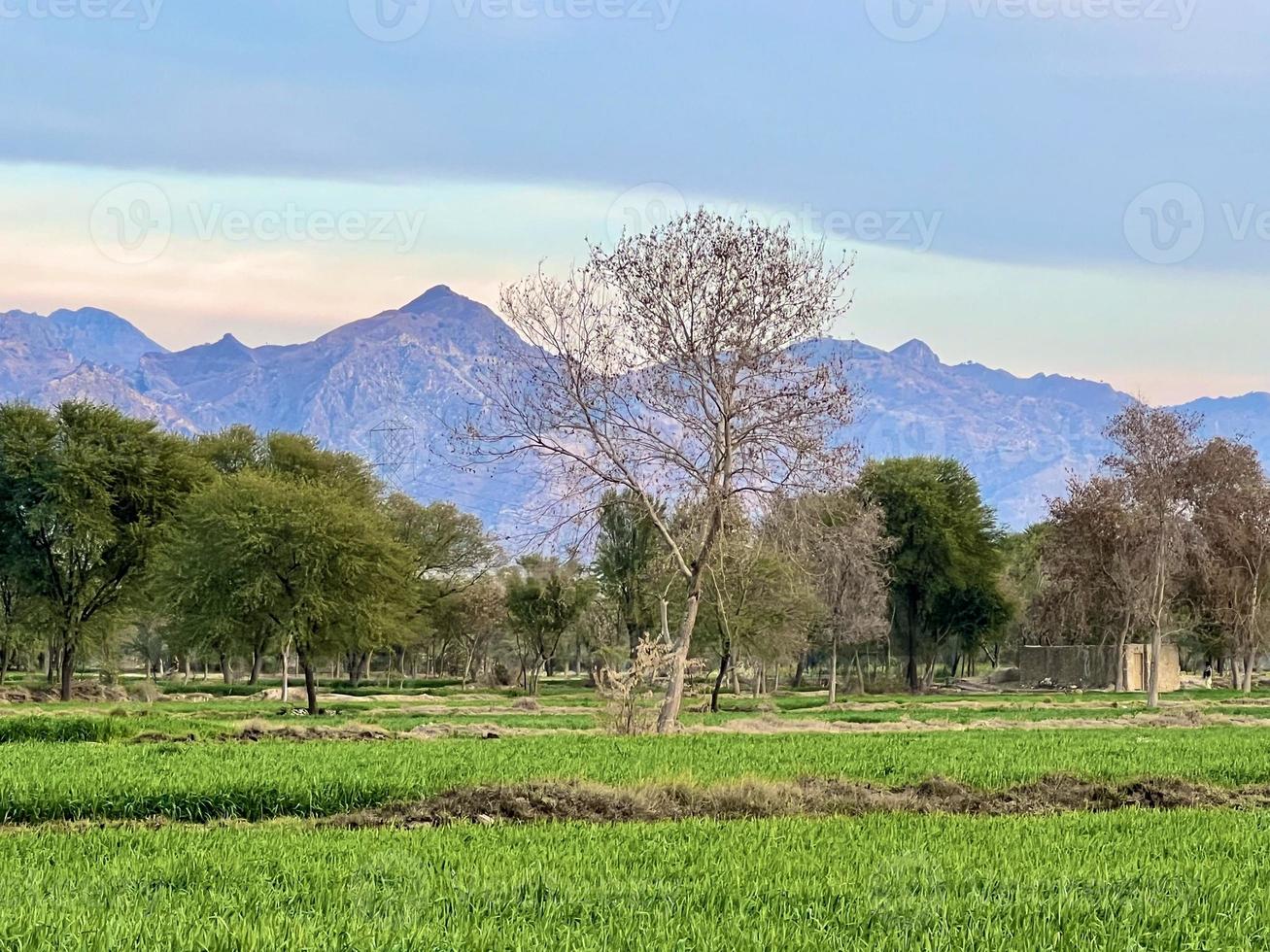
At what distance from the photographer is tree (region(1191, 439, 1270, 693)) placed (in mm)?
65812

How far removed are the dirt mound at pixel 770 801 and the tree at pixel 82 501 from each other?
46704mm

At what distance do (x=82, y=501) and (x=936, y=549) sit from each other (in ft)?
157

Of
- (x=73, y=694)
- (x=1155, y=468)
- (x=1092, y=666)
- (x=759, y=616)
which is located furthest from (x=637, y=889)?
(x=1092, y=666)

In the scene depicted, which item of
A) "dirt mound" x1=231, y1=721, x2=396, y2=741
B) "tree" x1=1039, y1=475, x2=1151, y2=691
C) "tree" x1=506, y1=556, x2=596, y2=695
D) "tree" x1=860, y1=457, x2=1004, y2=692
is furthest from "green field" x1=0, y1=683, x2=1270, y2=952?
"tree" x1=506, y1=556, x2=596, y2=695

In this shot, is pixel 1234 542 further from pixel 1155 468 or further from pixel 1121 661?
pixel 1155 468

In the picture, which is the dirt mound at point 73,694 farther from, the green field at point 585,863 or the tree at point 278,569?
the green field at point 585,863

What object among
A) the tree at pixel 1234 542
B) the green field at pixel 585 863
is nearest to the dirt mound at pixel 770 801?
the green field at pixel 585 863

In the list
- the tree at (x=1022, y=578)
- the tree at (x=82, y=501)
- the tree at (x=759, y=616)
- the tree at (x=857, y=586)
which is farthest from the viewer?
the tree at (x=1022, y=578)

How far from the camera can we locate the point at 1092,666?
78938 millimetres

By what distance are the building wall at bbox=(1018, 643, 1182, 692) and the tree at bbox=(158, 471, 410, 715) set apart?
47.5 m

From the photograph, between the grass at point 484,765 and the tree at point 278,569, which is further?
the tree at point 278,569

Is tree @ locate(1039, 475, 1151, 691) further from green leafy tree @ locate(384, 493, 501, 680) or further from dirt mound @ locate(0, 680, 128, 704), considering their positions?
dirt mound @ locate(0, 680, 128, 704)

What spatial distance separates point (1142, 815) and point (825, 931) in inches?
335

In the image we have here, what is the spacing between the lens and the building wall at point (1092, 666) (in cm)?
7675
